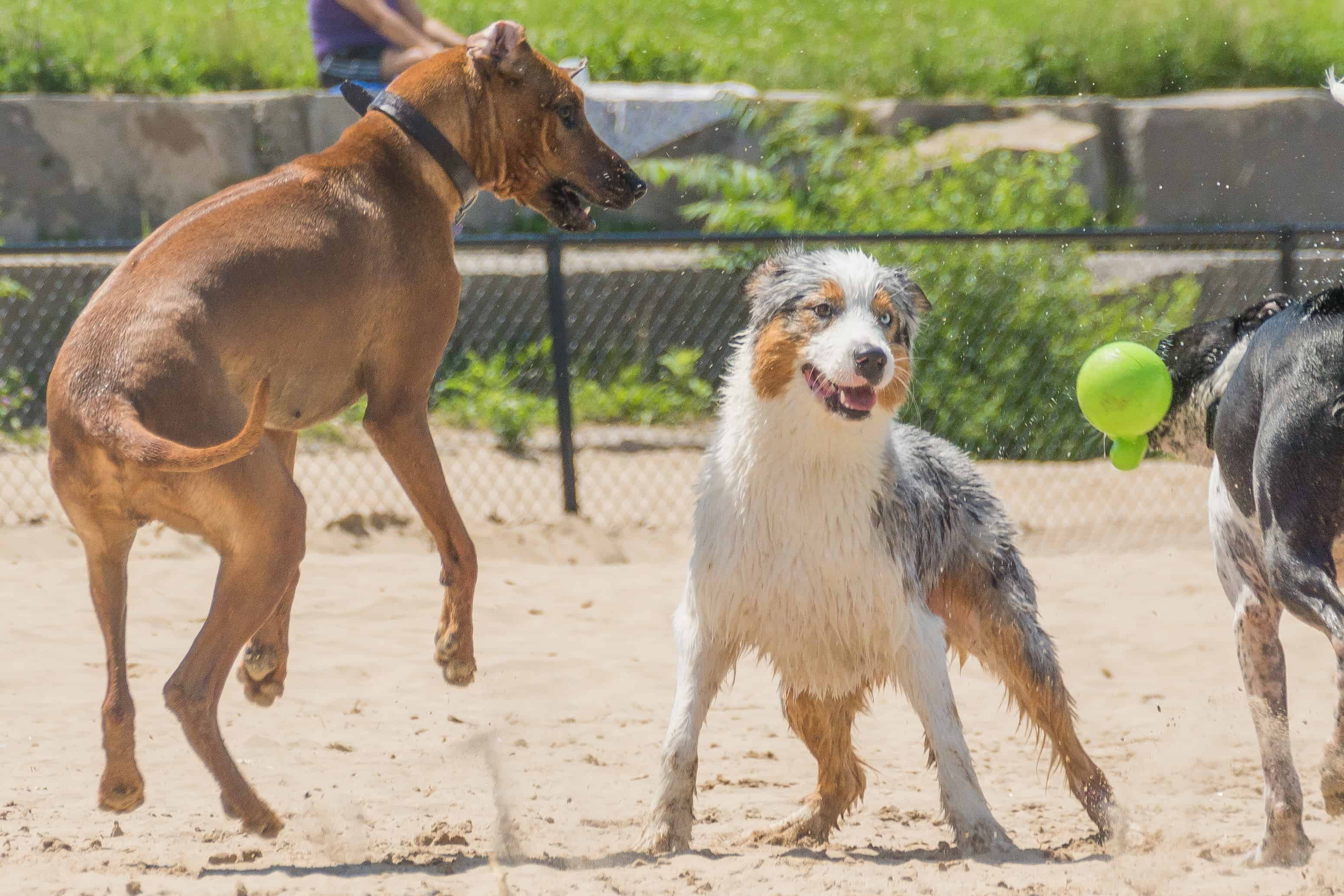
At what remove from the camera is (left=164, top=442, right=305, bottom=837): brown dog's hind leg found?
3568 mm

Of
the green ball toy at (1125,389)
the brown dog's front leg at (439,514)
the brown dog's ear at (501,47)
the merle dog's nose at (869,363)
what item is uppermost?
the brown dog's ear at (501,47)

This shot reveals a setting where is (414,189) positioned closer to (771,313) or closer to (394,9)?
(771,313)

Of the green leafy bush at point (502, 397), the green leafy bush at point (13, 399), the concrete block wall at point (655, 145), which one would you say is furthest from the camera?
the concrete block wall at point (655, 145)

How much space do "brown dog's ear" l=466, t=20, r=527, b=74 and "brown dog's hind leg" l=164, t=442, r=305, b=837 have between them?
1.56m

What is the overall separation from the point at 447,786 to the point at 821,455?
1731 millimetres

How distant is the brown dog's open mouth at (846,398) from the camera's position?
3.84m

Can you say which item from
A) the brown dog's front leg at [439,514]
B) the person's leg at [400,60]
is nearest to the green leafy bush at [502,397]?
the person's leg at [400,60]

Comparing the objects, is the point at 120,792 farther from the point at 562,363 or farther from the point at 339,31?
the point at 562,363

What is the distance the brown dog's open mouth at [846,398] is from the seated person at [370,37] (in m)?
3.16

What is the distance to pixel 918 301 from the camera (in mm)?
4199

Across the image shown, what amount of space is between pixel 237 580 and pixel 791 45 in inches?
431

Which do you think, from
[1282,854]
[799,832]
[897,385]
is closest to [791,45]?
[897,385]

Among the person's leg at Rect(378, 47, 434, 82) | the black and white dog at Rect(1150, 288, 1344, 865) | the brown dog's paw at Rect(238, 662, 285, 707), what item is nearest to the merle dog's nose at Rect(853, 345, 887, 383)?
the black and white dog at Rect(1150, 288, 1344, 865)

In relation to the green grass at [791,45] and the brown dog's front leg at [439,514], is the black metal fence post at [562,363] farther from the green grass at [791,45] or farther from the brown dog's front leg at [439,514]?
the green grass at [791,45]
